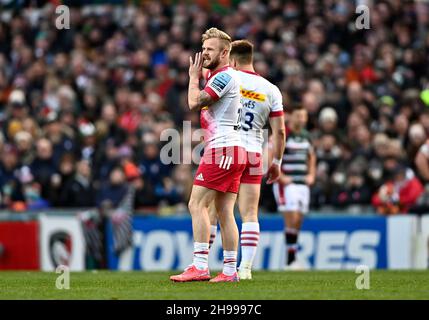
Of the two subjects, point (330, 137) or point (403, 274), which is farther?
point (330, 137)

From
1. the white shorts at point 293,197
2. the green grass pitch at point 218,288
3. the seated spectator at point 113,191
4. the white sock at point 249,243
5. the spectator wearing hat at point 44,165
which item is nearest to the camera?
the green grass pitch at point 218,288

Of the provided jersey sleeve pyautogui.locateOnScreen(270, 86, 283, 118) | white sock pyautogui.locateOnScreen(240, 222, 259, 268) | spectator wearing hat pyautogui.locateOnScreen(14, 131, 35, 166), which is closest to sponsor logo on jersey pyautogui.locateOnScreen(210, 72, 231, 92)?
jersey sleeve pyautogui.locateOnScreen(270, 86, 283, 118)

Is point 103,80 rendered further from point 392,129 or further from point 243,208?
point 243,208

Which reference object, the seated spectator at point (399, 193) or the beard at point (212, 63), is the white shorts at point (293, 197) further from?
the beard at point (212, 63)

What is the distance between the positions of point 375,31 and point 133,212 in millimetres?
7472

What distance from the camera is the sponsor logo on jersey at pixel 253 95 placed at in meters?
12.9

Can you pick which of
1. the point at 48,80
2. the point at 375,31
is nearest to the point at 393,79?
the point at 375,31

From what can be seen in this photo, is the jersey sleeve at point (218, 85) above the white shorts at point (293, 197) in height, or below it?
above

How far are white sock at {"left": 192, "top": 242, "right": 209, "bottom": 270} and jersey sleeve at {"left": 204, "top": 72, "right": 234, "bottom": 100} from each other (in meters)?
1.47

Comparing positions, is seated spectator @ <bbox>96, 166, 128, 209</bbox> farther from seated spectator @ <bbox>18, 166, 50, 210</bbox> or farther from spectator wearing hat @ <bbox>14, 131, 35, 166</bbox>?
spectator wearing hat @ <bbox>14, 131, 35, 166</bbox>

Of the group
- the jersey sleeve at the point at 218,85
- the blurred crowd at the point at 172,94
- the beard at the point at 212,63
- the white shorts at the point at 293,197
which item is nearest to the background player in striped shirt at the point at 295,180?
the white shorts at the point at 293,197

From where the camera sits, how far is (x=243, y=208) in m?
12.7

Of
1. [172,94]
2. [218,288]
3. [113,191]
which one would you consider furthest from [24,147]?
[218,288]

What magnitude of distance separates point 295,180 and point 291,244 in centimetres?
94
